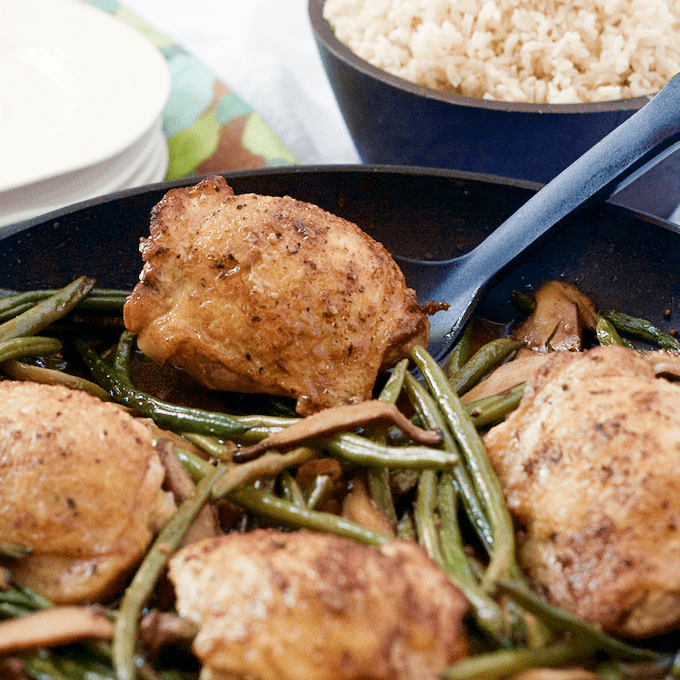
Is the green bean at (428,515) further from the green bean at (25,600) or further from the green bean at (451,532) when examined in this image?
the green bean at (25,600)

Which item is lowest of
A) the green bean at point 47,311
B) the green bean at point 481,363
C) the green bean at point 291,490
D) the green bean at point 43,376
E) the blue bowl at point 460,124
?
the green bean at point 481,363

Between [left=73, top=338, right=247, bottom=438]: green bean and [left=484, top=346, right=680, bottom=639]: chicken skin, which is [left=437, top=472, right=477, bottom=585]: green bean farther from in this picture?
[left=73, top=338, right=247, bottom=438]: green bean

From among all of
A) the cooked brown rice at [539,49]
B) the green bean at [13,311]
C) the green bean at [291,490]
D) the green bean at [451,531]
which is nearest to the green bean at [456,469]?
the green bean at [451,531]

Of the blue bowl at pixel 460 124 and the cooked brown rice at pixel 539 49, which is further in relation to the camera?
the cooked brown rice at pixel 539 49

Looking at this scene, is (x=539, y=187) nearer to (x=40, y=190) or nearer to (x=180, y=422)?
(x=180, y=422)

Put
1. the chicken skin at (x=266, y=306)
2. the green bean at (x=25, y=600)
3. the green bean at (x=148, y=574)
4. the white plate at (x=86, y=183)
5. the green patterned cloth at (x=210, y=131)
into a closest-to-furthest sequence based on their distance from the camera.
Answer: the green bean at (x=148, y=574)
the green bean at (x=25, y=600)
the chicken skin at (x=266, y=306)
the white plate at (x=86, y=183)
the green patterned cloth at (x=210, y=131)

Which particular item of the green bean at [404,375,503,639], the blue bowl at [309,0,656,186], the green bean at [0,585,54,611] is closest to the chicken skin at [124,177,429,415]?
the green bean at [404,375,503,639]

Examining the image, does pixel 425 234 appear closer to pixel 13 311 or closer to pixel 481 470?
pixel 481 470
